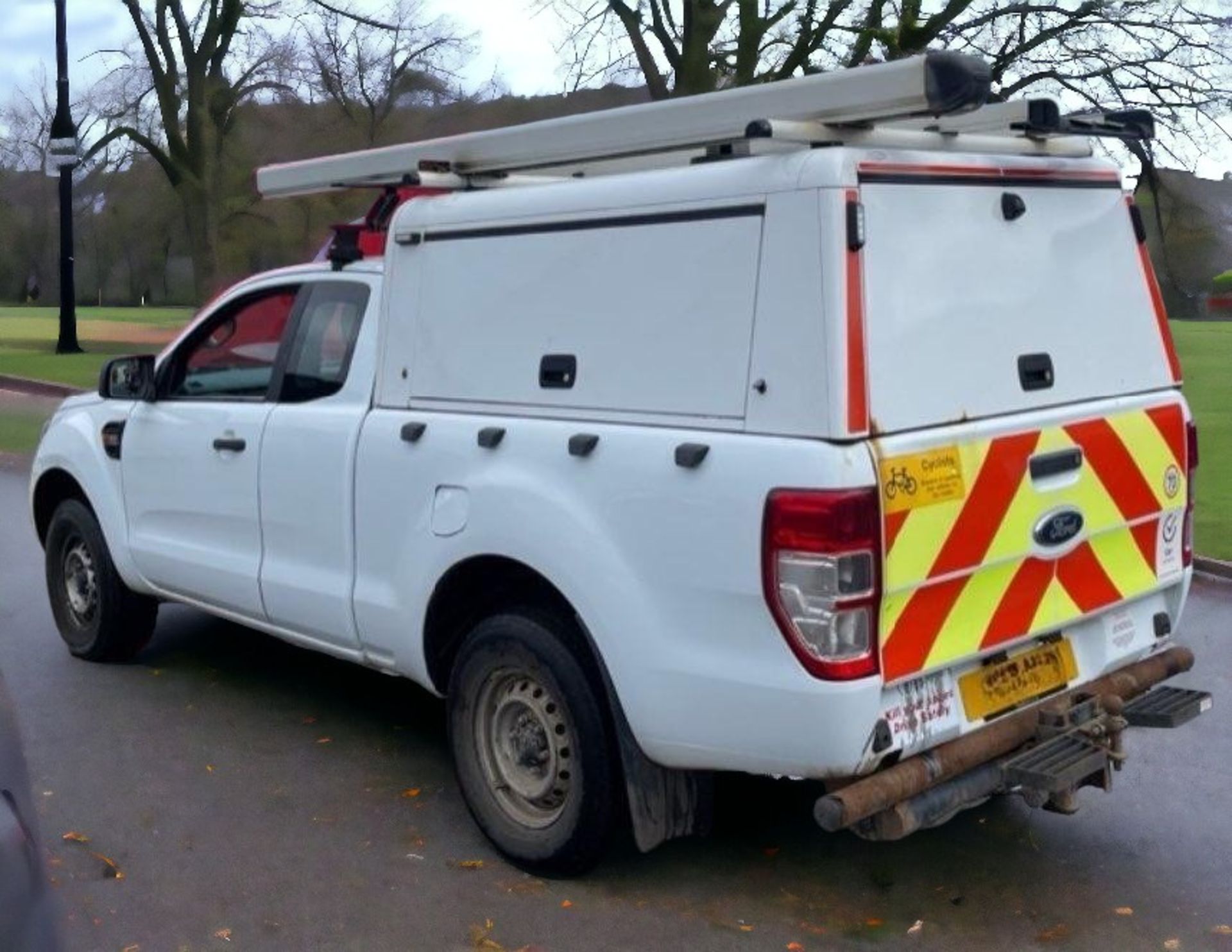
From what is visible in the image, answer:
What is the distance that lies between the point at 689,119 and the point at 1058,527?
1.60 metres

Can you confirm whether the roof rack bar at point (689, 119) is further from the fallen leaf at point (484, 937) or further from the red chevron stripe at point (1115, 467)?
the fallen leaf at point (484, 937)

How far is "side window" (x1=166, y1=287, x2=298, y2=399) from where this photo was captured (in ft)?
20.2

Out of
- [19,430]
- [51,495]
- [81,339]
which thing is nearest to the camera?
[51,495]

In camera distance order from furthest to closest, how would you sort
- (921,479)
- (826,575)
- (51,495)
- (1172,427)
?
(51,495) < (1172,427) < (921,479) < (826,575)

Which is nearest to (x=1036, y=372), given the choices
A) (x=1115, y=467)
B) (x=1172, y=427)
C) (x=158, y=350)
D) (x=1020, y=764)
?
(x=1115, y=467)

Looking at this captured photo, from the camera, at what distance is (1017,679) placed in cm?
457

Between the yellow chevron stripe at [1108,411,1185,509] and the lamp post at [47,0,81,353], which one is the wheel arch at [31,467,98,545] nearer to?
the yellow chevron stripe at [1108,411,1185,509]

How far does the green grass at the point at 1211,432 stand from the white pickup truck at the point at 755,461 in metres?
3.34

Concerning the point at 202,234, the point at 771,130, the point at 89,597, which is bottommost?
the point at 89,597

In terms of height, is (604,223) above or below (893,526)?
above

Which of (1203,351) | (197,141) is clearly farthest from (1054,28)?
(197,141)

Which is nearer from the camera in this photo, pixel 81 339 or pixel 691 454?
pixel 691 454

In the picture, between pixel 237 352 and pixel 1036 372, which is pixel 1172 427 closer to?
pixel 1036 372

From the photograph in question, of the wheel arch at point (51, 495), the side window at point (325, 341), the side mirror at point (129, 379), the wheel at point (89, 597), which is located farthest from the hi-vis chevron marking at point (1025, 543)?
the wheel arch at point (51, 495)
